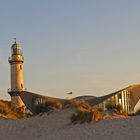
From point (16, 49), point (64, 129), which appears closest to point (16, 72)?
point (16, 49)

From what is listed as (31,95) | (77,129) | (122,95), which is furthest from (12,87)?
(77,129)

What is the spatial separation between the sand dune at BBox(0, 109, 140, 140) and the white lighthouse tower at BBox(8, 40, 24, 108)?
37.3m

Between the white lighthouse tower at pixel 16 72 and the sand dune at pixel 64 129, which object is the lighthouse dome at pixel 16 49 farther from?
the sand dune at pixel 64 129

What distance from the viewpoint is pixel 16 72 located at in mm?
65062

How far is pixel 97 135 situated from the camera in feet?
58.3

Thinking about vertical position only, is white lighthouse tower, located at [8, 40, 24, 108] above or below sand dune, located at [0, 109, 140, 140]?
above

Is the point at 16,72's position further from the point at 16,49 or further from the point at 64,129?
the point at 64,129

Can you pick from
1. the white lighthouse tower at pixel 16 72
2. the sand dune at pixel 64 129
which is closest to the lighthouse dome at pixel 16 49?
the white lighthouse tower at pixel 16 72

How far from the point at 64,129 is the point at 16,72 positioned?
4428cm

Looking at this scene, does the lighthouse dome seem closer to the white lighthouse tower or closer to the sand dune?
the white lighthouse tower

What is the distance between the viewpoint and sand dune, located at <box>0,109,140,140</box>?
17.5m

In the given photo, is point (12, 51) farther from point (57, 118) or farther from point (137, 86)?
point (57, 118)

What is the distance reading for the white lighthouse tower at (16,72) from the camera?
64.5m

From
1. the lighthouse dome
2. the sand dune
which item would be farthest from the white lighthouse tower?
the sand dune
